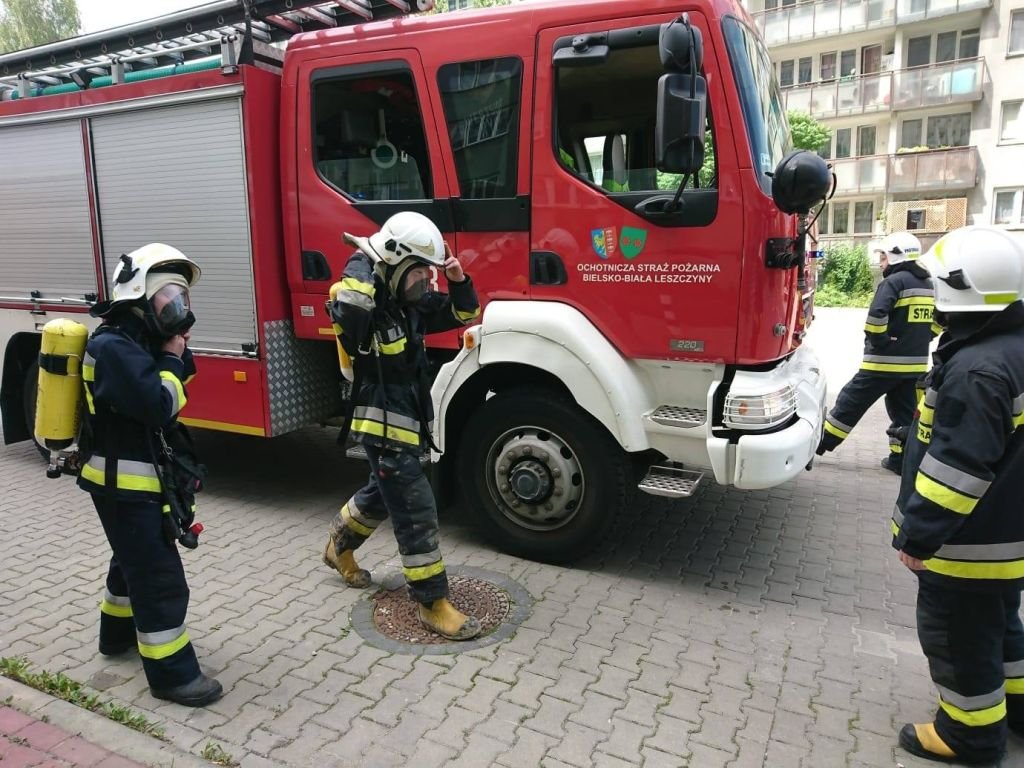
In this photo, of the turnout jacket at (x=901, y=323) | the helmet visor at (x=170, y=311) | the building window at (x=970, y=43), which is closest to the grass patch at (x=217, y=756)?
the helmet visor at (x=170, y=311)

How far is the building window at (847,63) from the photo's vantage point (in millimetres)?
27281

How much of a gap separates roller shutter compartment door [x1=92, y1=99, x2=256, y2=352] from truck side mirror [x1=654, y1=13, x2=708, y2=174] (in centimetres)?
269

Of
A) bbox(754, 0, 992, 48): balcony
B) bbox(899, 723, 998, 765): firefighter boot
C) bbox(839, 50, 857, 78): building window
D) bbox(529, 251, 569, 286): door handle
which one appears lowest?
bbox(899, 723, 998, 765): firefighter boot

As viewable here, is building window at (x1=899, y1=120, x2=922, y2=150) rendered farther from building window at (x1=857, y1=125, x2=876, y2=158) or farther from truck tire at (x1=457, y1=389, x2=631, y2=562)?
truck tire at (x1=457, y1=389, x2=631, y2=562)

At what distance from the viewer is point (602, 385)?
12.5ft

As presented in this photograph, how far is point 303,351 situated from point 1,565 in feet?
6.93

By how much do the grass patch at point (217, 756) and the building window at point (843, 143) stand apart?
29.4 metres

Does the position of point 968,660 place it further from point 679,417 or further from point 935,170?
point 935,170

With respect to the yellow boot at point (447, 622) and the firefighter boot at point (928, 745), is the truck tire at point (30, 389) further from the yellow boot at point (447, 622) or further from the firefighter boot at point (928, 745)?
the firefighter boot at point (928, 745)

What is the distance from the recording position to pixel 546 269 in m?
3.99

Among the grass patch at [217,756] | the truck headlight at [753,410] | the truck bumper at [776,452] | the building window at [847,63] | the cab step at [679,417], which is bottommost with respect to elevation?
the grass patch at [217,756]

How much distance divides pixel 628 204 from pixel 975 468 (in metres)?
2.05

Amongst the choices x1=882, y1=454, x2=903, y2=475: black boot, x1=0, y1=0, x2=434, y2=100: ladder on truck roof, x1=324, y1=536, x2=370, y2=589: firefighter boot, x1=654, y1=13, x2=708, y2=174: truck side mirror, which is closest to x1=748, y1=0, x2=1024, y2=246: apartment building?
x1=882, y1=454, x2=903, y2=475: black boot

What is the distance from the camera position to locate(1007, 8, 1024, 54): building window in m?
23.9
